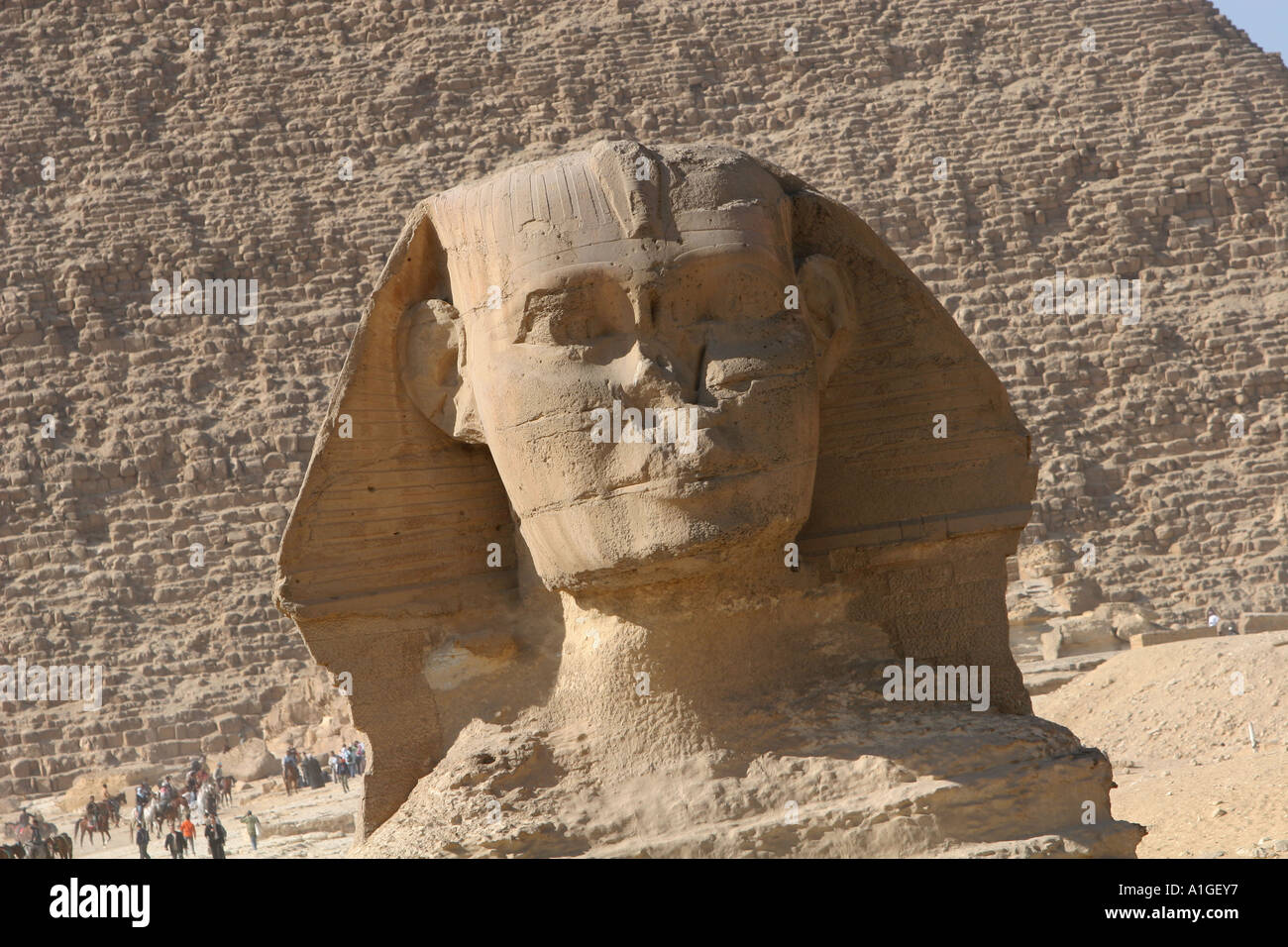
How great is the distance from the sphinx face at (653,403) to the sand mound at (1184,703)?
438 inches

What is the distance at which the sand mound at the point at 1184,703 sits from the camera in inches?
650

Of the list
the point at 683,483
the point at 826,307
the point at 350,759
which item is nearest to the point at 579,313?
the point at 683,483

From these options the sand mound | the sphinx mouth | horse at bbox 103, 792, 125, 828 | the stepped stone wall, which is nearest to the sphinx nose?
the sphinx mouth

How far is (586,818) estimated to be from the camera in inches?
190

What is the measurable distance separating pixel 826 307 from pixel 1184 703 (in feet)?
44.2

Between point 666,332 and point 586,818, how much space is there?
1.12m

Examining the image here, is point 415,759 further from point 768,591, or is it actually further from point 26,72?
point 26,72

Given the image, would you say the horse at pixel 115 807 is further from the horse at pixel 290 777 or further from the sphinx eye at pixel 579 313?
the sphinx eye at pixel 579 313

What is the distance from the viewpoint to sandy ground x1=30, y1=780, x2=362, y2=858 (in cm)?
2059

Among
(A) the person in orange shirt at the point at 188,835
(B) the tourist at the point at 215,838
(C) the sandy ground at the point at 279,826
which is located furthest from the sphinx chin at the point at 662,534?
(A) the person in orange shirt at the point at 188,835

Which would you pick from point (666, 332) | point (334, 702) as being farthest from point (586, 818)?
point (334, 702)

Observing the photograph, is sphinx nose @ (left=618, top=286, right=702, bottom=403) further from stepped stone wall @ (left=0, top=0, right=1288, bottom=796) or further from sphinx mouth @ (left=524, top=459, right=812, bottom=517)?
stepped stone wall @ (left=0, top=0, right=1288, bottom=796)

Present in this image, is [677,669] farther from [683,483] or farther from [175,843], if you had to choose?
[175,843]

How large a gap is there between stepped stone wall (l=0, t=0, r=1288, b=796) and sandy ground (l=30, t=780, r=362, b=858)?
66.2 ft
